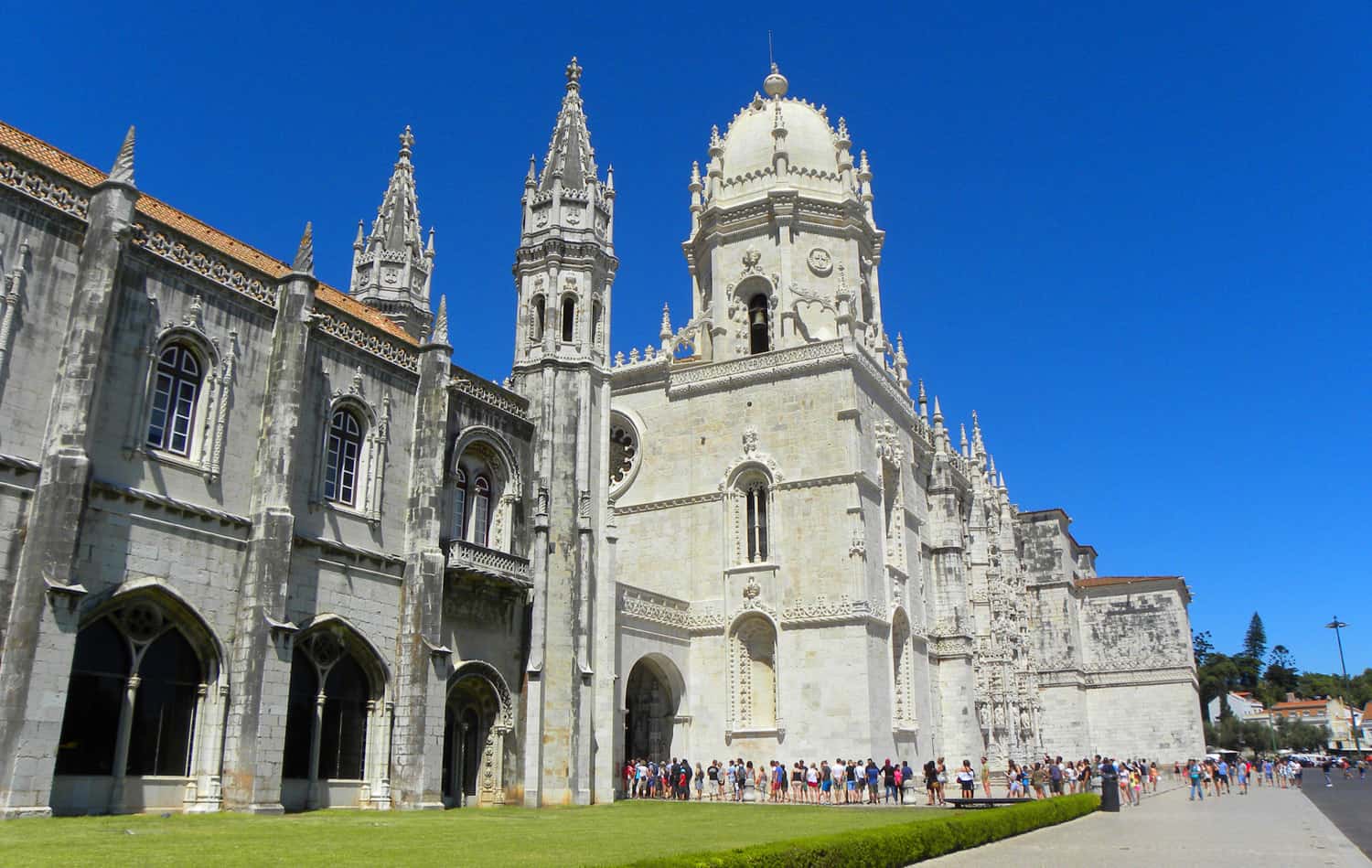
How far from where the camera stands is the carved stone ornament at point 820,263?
4212cm

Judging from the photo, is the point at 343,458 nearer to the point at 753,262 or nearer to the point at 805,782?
the point at 805,782

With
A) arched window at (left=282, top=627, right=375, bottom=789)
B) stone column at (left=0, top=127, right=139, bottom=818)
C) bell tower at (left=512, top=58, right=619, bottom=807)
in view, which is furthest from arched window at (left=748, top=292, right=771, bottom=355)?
stone column at (left=0, top=127, right=139, bottom=818)

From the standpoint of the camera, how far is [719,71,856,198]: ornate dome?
43500 mm

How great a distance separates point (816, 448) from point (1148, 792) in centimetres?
1993

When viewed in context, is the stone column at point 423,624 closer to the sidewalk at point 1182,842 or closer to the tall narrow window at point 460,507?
the tall narrow window at point 460,507

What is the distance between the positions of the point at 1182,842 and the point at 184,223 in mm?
22789

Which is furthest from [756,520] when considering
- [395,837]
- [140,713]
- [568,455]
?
[395,837]

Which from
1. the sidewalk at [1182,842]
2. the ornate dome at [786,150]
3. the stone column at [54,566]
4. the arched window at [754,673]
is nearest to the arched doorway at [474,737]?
the stone column at [54,566]

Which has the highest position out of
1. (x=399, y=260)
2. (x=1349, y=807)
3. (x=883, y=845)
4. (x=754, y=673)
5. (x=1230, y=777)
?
(x=399, y=260)

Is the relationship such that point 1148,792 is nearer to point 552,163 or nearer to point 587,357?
point 587,357

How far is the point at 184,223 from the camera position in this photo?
72.5 feet

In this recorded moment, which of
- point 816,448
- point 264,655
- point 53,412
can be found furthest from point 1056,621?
point 53,412

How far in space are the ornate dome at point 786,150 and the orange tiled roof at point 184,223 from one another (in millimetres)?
20951

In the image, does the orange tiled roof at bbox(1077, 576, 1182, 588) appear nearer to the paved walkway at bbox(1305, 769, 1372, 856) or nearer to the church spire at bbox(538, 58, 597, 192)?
the paved walkway at bbox(1305, 769, 1372, 856)
